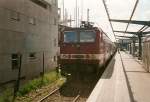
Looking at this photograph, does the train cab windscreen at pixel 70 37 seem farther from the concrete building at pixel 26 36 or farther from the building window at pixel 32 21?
the building window at pixel 32 21

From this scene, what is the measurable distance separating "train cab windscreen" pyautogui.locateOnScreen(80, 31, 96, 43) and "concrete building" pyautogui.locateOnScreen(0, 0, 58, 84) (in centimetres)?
364

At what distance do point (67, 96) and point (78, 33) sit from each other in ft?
16.0

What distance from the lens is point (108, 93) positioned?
10.7 m

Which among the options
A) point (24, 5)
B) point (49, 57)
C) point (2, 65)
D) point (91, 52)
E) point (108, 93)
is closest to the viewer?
point (108, 93)

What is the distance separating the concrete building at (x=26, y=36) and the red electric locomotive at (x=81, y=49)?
253cm

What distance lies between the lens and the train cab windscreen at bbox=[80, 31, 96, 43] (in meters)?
17.1

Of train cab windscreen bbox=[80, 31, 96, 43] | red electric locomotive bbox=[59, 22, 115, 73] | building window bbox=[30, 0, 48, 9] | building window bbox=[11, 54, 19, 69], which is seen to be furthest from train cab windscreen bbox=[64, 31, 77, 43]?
building window bbox=[30, 0, 48, 9]

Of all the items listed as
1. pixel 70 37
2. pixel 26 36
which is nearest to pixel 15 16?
pixel 26 36

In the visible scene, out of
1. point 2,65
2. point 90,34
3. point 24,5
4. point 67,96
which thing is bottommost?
point 67,96

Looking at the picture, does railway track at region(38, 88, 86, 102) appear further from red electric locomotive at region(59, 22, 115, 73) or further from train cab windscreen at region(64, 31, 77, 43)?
train cab windscreen at region(64, 31, 77, 43)

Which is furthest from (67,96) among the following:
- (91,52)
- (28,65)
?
(28,65)

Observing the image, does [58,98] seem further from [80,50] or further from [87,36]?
[87,36]

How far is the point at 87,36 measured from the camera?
17344 millimetres

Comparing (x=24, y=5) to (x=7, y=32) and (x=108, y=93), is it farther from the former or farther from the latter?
(x=108, y=93)
